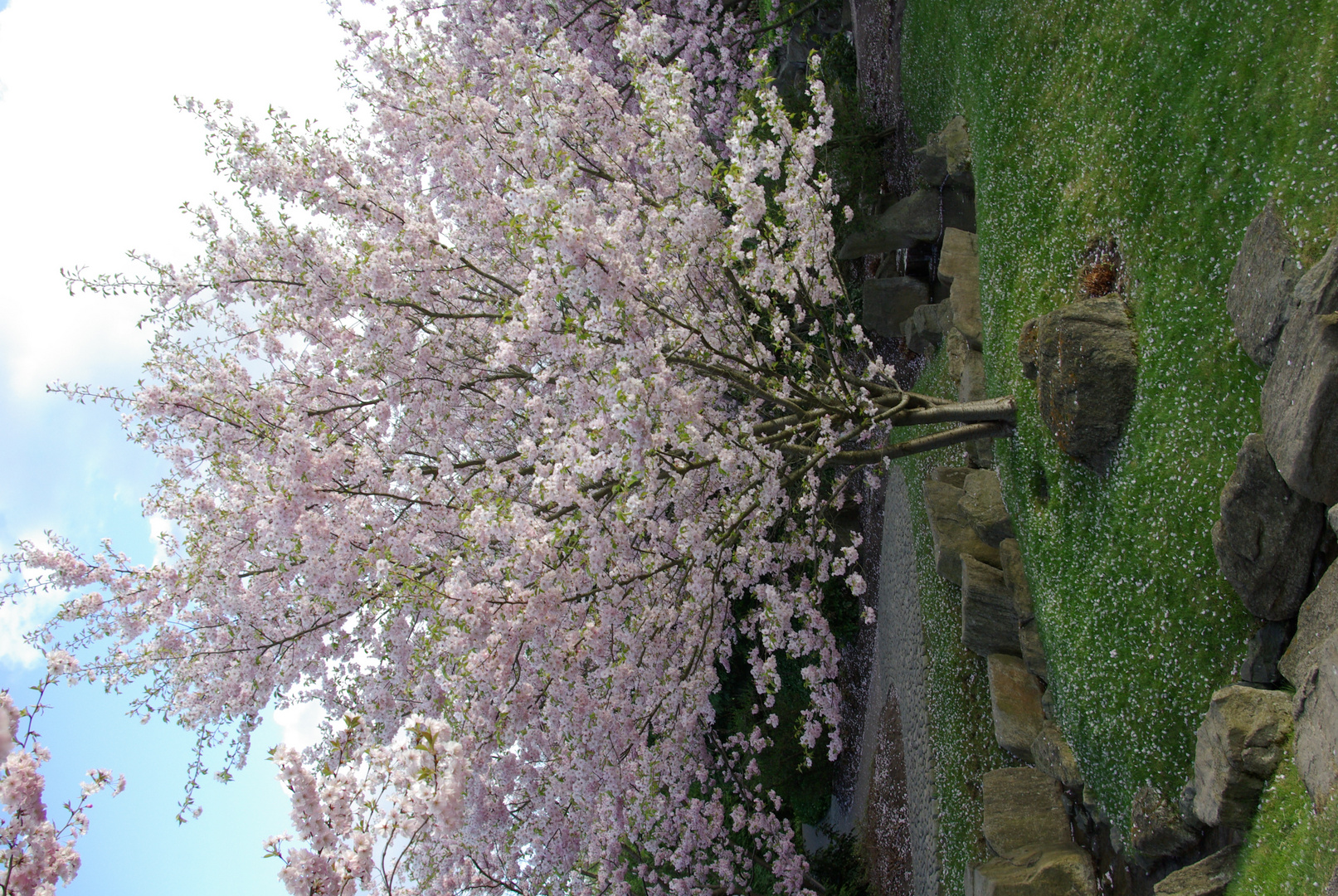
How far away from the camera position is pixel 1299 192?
4027 mm

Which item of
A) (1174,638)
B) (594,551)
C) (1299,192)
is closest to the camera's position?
(1299,192)

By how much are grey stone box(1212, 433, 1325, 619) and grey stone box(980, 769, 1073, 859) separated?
283cm

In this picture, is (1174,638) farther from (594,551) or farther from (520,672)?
(520,672)

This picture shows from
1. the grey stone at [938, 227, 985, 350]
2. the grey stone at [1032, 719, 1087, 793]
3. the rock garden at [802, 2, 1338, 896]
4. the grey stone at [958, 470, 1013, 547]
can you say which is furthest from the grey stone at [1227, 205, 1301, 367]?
the grey stone at [938, 227, 985, 350]

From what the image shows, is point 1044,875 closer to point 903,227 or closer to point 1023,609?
point 1023,609

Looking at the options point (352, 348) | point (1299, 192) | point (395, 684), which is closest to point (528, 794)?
point (395, 684)

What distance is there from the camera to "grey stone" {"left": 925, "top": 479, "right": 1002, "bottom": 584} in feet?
25.8

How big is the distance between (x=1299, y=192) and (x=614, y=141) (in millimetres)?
6101

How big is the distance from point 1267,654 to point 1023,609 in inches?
110

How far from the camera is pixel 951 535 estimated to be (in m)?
8.13

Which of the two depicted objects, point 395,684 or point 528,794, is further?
point 528,794

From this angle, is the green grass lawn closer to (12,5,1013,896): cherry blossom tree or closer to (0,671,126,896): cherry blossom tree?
(12,5,1013,896): cherry blossom tree

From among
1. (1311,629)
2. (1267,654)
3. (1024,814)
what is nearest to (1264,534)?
(1311,629)

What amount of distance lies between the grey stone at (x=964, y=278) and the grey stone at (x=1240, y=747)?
4.93m
